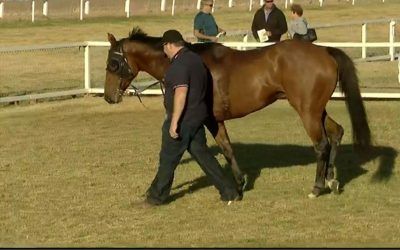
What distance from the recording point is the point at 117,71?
1082 cm

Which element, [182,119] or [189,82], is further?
[182,119]

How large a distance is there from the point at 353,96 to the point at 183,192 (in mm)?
2061

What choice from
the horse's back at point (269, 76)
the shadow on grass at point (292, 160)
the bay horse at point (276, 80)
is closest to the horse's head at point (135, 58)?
the bay horse at point (276, 80)

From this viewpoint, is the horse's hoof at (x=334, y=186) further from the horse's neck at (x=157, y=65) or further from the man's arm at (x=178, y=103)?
the horse's neck at (x=157, y=65)

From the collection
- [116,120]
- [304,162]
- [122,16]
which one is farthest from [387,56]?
[122,16]

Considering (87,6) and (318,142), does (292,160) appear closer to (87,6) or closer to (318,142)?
(318,142)

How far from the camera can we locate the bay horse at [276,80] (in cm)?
1027

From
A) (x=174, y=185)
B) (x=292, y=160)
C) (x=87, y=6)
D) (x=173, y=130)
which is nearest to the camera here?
(x=173, y=130)

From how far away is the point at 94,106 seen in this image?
18.7 meters

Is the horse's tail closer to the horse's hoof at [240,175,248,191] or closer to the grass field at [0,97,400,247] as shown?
the grass field at [0,97,400,247]

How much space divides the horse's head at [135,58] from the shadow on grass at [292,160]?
132cm

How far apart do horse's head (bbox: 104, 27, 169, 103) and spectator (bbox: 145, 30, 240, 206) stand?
95 centimetres

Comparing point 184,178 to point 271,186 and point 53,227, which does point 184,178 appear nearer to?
point 271,186

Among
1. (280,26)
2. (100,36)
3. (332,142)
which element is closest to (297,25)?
(280,26)
